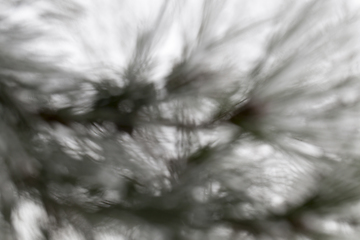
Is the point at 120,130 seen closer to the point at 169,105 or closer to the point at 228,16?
the point at 169,105

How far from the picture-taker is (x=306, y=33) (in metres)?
0.44

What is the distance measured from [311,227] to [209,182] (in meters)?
0.11

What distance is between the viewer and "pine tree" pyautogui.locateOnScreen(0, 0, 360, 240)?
0.44 metres

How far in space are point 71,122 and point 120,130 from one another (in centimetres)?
5

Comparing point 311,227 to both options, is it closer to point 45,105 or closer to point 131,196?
point 131,196

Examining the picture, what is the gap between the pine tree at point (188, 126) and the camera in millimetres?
442

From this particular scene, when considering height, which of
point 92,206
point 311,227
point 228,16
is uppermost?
point 228,16

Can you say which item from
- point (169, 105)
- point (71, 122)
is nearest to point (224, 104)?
point (169, 105)

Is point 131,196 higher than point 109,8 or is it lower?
lower

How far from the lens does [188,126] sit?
1.50ft

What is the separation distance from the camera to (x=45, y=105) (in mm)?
466

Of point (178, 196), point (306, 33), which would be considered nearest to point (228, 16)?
point (306, 33)

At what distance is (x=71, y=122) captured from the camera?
1.53 ft

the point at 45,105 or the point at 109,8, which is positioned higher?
the point at 109,8
